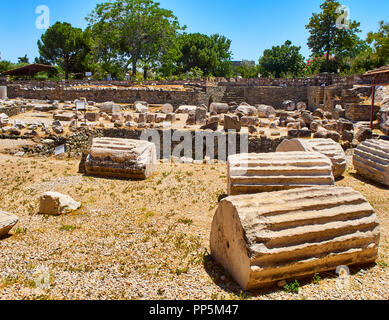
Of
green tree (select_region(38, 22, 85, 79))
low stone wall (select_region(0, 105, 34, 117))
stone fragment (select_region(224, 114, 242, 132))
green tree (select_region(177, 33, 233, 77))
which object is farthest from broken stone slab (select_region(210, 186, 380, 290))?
green tree (select_region(177, 33, 233, 77))

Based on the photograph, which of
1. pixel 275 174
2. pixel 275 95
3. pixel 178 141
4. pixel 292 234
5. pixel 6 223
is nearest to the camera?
pixel 292 234

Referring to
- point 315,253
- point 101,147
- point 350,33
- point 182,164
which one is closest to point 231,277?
point 315,253

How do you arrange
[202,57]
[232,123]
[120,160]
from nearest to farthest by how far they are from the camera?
[120,160] < [232,123] < [202,57]

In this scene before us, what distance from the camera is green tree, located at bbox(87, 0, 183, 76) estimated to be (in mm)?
31109

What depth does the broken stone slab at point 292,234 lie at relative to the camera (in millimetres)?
3809

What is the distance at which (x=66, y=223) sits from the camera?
6082 millimetres

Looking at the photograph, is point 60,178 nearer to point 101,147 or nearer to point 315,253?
point 101,147

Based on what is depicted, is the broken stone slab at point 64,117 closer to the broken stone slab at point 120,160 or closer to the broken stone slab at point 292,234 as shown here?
the broken stone slab at point 120,160

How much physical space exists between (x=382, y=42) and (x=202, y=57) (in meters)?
23.0

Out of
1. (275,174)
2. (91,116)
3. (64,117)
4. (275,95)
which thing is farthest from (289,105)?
(275,174)

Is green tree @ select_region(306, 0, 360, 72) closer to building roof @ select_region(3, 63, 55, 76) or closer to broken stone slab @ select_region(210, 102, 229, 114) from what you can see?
broken stone slab @ select_region(210, 102, 229, 114)

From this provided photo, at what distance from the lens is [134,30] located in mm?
31156

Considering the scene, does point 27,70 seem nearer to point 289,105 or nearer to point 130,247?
point 289,105

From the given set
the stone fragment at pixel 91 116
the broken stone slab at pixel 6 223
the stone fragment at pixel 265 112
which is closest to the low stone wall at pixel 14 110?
the stone fragment at pixel 91 116
